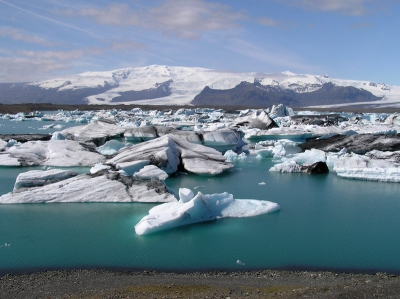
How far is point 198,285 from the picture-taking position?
4.04 meters

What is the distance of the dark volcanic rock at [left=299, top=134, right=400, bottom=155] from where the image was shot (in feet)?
42.1

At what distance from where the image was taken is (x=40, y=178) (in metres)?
7.53

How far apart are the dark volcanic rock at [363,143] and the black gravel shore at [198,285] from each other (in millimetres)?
9302

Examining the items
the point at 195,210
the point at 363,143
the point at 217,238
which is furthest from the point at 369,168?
the point at 217,238

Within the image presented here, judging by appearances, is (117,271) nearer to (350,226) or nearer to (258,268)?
(258,268)

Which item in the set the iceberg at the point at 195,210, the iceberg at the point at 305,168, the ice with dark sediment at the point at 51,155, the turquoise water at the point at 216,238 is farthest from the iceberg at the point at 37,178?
the iceberg at the point at 305,168

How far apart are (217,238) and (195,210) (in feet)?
2.39

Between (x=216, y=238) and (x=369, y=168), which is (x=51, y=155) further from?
(x=369, y=168)

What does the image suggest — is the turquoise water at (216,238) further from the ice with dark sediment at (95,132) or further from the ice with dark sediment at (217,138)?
the ice with dark sediment at (95,132)

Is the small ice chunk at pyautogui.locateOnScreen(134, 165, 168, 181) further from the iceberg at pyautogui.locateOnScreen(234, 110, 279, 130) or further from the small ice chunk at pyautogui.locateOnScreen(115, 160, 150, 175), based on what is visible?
the iceberg at pyautogui.locateOnScreen(234, 110, 279, 130)

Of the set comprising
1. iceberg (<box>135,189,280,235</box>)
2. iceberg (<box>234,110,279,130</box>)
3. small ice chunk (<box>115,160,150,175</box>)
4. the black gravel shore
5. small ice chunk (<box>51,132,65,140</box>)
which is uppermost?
iceberg (<box>234,110,279,130</box>)

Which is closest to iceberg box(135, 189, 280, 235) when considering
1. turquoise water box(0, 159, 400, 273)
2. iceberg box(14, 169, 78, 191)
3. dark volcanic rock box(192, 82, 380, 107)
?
turquoise water box(0, 159, 400, 273)

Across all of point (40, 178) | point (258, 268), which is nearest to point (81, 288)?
point (258, 268)

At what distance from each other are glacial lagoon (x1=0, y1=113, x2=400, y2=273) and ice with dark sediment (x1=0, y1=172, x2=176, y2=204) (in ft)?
0.53
